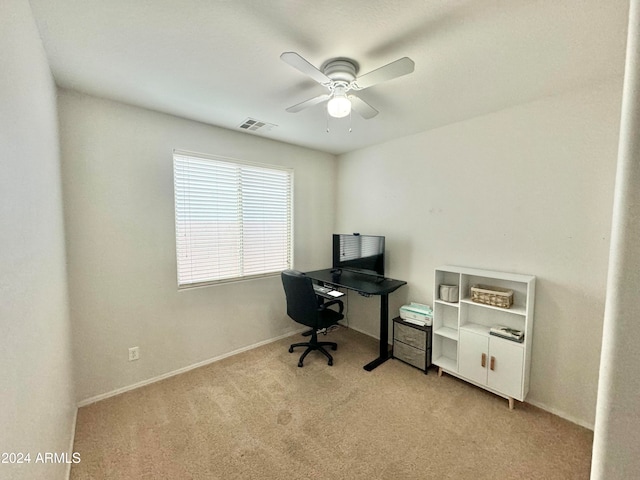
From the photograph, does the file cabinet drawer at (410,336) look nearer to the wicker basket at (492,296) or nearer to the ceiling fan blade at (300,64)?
the wicker basket at (492,296)

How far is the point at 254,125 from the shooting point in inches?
109

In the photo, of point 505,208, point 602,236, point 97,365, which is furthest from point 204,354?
point 602,236

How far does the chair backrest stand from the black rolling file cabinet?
0.95 meters

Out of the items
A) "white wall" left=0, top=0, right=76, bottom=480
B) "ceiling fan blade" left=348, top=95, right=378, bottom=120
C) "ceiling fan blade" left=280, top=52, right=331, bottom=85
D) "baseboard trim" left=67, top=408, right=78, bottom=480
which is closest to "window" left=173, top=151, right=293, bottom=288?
"white wall" left=0, top=0, right=76, bottom=480

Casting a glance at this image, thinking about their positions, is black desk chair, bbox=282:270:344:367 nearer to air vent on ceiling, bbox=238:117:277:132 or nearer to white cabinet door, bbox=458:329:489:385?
white cabinet door, bbox=458:329:489:385

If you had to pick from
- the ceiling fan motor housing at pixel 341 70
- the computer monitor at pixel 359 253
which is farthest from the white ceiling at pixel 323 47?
the computer monitor at pixel 359 253

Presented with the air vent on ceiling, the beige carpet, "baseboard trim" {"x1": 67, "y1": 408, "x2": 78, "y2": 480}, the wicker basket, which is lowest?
the beige carpet

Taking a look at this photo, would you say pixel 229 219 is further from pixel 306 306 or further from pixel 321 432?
pixel 321 432

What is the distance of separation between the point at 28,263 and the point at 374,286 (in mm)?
2687

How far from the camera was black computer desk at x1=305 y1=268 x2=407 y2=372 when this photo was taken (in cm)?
281

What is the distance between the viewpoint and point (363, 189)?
3.64 meters

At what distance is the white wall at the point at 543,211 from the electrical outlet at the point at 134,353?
3.00 m

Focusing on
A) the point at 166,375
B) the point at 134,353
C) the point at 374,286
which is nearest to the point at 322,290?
the point at 374,286

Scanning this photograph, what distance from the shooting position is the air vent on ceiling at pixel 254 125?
267 centimetres
